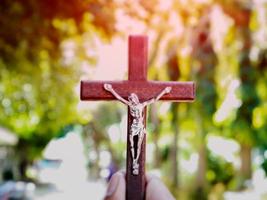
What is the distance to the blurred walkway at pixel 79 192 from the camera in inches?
119

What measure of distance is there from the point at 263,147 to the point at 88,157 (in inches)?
34.4

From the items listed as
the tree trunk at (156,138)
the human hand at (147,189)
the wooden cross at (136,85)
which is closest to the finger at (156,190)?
the human hand at (147,189)

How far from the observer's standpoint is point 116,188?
123 cm

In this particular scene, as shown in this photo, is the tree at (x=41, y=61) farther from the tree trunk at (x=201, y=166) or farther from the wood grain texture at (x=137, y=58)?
the wood grain texture at (x=137, y=58)

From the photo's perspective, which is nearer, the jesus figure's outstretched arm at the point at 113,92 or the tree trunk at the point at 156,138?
the jesus figure's outstretched arm at the point at 113,92

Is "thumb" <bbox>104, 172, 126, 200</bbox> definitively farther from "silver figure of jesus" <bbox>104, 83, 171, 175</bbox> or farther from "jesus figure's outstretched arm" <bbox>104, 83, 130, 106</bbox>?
"jesus figure's outstretched arm" <bbox>104, 83, 130, 106</bbox>

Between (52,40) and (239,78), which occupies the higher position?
(52,40)

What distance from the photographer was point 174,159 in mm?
3068

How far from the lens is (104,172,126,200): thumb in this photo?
3.94 feet

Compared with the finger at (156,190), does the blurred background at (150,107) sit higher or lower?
higher

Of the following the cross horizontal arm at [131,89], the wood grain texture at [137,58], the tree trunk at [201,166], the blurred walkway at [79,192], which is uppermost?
the wood grain texture at [137,58]

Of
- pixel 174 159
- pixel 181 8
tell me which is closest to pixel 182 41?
pixel 181 8

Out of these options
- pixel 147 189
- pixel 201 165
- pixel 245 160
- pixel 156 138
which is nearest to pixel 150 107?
pixel 156 138

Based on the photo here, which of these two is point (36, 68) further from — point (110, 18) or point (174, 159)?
point (174, 159)
